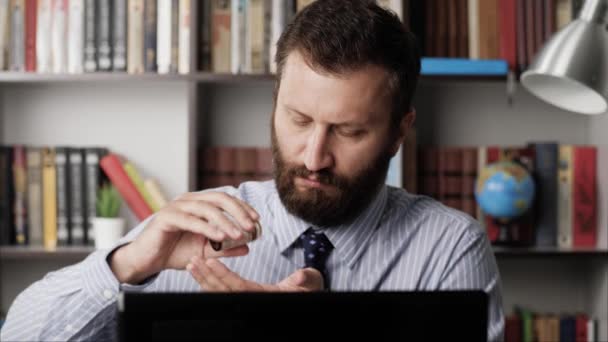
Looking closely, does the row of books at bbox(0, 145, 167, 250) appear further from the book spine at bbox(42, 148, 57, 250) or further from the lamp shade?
the lamp shade

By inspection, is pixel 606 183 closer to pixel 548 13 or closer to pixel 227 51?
pixel 548 13

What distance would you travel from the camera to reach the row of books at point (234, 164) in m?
2.42

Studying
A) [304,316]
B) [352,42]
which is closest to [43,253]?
[352,42]

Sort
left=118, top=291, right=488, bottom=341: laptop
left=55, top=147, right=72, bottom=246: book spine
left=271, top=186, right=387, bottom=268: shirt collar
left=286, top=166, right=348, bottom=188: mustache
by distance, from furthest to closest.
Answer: left=55, top=147, right=72, bottom=246: book spine < left=271, top=186, right=387, bottom=268: shirt collar < left=286, top=166, right=348, bottom=188: mustache < left=118, top=291, right=488, bottom=341: laptop

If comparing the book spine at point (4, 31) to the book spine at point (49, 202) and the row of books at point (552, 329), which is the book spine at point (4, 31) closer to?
the book spine at point (49, 202)

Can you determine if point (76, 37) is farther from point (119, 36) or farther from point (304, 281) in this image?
point (304, 281)

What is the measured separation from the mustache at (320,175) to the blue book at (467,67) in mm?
1121

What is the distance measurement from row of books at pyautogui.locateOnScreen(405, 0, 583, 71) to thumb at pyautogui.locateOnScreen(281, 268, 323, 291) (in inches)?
53.5

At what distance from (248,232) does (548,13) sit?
1686mm

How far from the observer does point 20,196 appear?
2.42 metres

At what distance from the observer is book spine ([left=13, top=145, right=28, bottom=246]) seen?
2418 mm

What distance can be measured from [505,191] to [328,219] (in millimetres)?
1112

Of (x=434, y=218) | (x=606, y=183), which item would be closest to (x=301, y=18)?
(x=434, y=218)

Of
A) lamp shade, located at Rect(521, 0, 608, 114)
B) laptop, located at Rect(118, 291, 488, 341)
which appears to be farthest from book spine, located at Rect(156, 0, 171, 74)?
laptop, located at Rect(118, 291, 488, 341)
